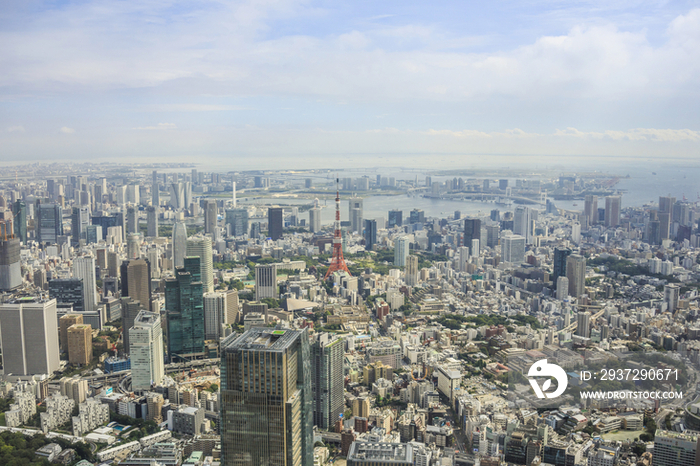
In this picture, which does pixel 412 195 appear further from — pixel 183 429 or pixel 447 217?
pixel 183 429

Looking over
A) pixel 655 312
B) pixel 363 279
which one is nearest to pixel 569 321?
pixel 655 312

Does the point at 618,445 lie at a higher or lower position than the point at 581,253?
lower

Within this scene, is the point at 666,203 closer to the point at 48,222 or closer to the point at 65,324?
the point at 65,324

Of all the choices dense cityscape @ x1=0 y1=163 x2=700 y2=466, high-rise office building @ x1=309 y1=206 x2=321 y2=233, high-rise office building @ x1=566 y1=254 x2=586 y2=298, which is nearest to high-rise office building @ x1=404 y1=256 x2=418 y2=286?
dense cityscape @ x1=0 y1=163 x2=700 y2=466

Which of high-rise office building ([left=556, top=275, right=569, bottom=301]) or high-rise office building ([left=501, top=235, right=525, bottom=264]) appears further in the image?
high-rise office building ([left=501, top=235, right=525, bottom=264])

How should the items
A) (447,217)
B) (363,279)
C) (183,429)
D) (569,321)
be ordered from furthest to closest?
(447,217), (363,279), (569,321), (183,429)

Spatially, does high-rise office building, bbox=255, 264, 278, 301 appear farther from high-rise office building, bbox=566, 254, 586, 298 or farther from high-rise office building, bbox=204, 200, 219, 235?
high-rise office building, bbox=566, 254, 586, 298

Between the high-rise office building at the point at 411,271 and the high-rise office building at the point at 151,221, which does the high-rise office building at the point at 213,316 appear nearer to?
the high-rise office building at the point at 411,271
